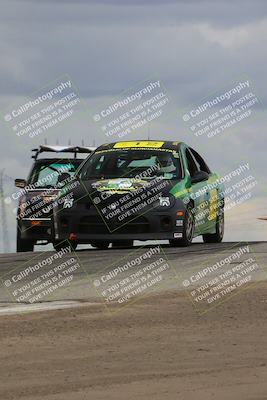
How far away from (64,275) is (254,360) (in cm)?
647

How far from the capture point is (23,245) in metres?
21.9

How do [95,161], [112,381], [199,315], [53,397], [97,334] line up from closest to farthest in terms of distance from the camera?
[53,397], [112,381], [97,334], [199,315], [95,161]

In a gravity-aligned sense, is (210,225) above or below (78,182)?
below

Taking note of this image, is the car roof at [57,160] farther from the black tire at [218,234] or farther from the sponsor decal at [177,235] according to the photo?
the sponsor decal at [177,235]

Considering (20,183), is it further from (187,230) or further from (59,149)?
(187,230)

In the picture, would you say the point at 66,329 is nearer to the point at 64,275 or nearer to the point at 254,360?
the point at 254,360

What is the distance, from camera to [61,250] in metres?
19.3

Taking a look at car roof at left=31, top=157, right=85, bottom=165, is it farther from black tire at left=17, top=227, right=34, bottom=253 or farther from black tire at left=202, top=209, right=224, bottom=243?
black tire at left=202, top=209, right=224, bottom=243

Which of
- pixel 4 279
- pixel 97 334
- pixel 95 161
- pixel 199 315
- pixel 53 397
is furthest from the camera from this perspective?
pixel 95 161

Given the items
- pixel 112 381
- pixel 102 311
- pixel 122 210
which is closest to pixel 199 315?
pixel 102 311

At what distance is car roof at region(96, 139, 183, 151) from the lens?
65.7 ft

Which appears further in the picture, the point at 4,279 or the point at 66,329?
the point at 4,279

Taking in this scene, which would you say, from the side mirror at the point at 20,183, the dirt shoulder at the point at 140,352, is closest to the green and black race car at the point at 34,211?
the side mirror at the point at 20,183

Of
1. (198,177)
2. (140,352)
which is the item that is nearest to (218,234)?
(198,177)
